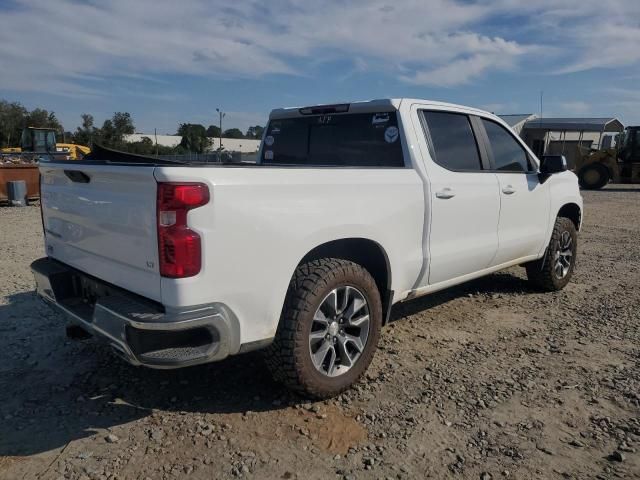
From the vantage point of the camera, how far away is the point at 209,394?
10.9 ft

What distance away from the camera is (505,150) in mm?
4758

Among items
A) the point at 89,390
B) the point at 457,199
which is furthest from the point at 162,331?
the point at 457,199

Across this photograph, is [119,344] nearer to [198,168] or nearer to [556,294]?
[198,168]

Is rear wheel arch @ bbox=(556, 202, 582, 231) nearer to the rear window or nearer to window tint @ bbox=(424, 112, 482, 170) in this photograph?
window tint @ bbox=(424, 112, 482, 170)

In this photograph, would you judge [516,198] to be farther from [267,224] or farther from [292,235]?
[267,224]

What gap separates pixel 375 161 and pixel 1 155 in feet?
65.1

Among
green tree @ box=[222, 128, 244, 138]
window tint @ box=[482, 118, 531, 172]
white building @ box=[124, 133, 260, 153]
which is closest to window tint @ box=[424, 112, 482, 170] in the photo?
window tint @ box=[482, 118, 531, 172]

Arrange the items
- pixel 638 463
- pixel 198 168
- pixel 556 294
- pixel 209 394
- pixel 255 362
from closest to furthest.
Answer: pixel 198 168, pixel 638 463, pixel 209 394, pixel 255 362, pixel 556 294

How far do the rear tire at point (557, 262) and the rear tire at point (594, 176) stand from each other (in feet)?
61.9

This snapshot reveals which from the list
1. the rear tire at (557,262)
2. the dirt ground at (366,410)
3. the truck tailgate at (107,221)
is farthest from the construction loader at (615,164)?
the truck tailgate at (107,221)

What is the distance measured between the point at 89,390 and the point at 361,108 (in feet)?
→ 9.19

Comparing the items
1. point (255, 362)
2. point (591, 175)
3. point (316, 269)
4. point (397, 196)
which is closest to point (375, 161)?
point (397, 196)

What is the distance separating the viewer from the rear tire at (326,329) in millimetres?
2910

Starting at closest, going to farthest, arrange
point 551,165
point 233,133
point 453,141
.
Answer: point 453,141, point 551,165, point 233,133
